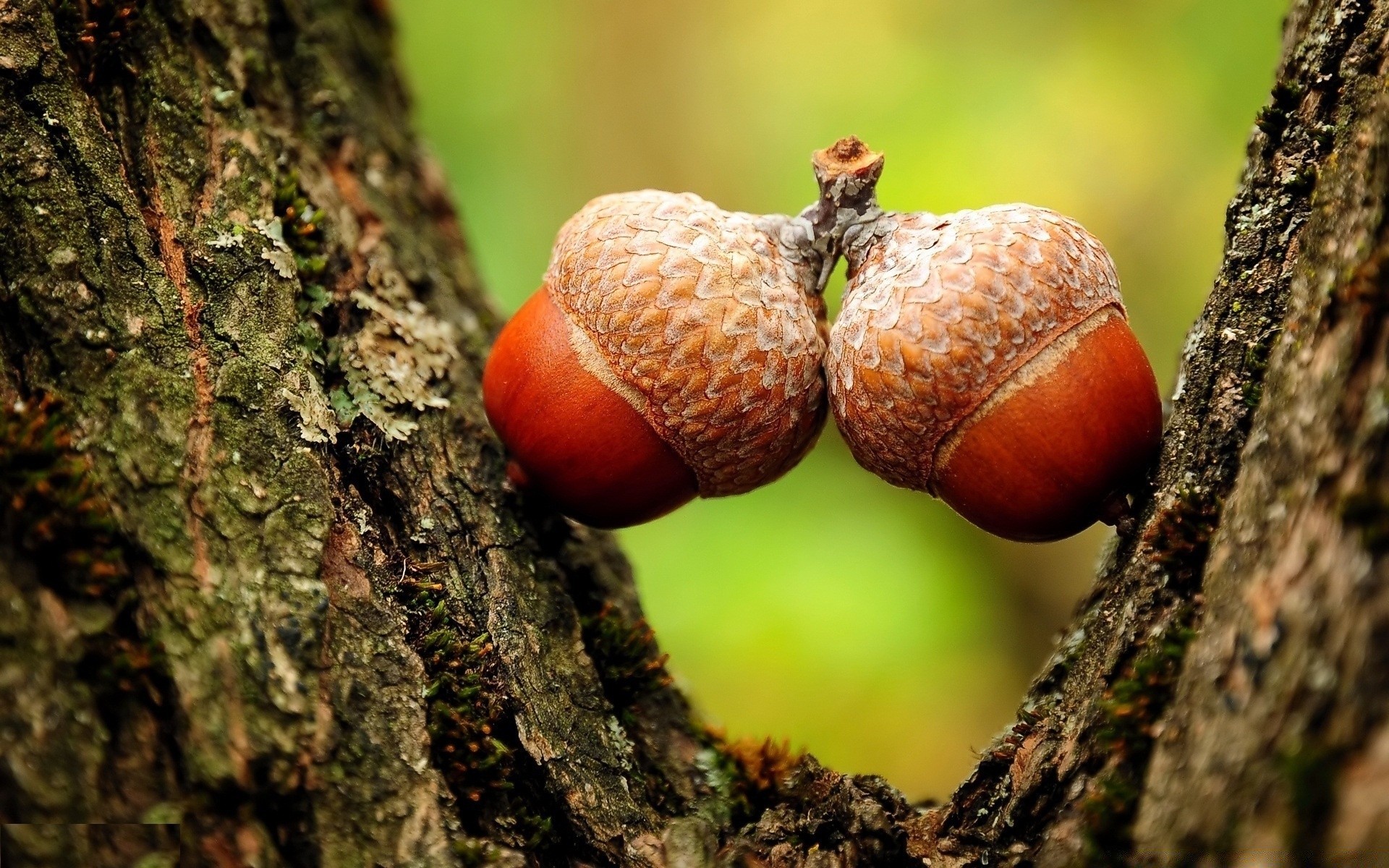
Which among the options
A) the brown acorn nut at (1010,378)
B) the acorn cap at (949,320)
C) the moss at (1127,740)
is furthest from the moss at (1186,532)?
the acorn cap at (949,320)

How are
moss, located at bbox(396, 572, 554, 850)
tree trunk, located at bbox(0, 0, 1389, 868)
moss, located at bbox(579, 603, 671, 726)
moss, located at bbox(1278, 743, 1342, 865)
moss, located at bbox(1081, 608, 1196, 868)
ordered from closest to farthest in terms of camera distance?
moss, located at bbox(1278, 743, 1342, 865) → tree trunk, located at bbox(0, 0, 1389, 868) → moss, located at bbox(1081, 608, 1196, 868) → moss, located at bbox(396, 572, 554, 850) → moss, located at bbox(579, 603, 671, 726)

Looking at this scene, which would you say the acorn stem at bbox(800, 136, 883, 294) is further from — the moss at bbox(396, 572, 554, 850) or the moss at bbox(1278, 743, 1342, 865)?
the moss at bbox(1278, 743, 1342, 865)

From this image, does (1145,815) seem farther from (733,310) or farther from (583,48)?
(583,48)

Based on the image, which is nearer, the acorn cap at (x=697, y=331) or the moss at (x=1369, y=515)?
the moss at (x=1369, y=515)

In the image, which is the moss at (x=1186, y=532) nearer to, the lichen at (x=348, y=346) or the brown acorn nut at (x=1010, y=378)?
the brown acorn nut at (x=1010, y=378)

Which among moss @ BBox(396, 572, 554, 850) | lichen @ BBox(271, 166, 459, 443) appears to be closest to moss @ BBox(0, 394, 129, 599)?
lichen @ BBox(271, 166, 459, 443)

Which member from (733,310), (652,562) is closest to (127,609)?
(733,310)

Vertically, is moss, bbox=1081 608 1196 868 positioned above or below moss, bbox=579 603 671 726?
below
